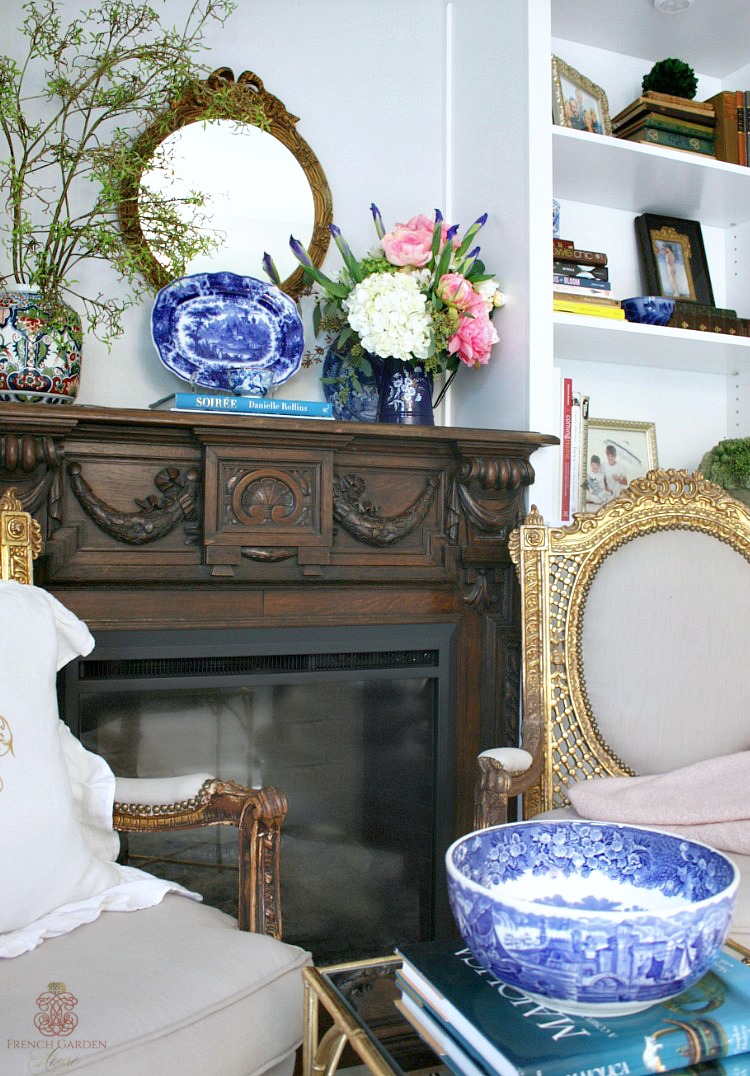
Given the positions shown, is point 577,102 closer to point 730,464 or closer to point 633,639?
point 730,464

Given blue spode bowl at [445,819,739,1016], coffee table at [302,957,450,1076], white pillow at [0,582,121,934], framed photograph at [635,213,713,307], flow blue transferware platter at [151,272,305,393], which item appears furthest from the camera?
framed photograph at [635,213,713,307]

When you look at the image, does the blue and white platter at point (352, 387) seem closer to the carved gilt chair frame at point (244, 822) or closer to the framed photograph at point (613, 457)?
the framed photograph at point (613, 457)

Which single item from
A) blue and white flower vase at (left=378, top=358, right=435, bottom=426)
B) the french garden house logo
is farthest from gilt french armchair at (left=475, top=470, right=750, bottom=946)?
the french garden house logo

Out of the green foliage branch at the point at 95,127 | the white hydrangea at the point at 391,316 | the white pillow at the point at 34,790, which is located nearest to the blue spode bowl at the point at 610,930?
the white pillow at the point at 34,790

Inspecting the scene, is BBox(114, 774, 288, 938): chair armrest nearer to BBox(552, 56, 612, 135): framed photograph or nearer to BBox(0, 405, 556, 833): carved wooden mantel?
BBox(0, 405, 556, 833): carved wooden mantel

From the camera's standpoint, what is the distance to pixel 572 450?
216 centimetres

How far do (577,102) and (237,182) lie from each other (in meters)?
0.81

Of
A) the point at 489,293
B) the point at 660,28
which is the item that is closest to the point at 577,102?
the point at 660,28

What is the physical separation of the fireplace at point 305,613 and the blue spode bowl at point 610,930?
881 mm

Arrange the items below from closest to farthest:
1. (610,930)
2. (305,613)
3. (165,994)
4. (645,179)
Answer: (610,930)
(165,994)
(305,613)
(645,179)

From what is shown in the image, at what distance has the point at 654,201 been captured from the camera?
238 centimetres

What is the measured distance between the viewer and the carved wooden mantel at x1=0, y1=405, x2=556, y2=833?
157 centimetres

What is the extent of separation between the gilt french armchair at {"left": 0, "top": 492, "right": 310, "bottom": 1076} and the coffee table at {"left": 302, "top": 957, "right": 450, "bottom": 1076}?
0.12 m

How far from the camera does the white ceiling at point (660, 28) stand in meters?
2.23
